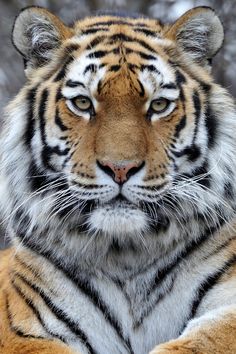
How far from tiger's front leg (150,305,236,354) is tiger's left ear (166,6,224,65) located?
115cm

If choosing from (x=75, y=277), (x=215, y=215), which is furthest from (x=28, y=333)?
(x=215, y=215)

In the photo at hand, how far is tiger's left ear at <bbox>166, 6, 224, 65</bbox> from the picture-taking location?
3.98 metres

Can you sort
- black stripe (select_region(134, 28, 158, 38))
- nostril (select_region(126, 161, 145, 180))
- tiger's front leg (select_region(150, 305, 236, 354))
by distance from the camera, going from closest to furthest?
1. tiger's front leg (select_region(150, 305, 236, 354))
2. nostril (select_region(126, 161, 145, 180))
3. black stripe (select_region(134, 28, 158, 38))

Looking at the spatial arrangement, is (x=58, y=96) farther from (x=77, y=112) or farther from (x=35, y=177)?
(x=35, y=177)

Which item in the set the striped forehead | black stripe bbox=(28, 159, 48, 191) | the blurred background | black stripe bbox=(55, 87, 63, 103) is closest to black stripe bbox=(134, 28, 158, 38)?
the striped forehead

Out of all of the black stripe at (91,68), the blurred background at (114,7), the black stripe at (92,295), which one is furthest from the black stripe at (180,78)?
the blurred background at (114,7)

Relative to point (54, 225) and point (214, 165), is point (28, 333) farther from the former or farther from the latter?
point (214, 165)

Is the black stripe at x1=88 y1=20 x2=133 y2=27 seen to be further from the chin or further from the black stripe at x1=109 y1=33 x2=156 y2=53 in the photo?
the chin

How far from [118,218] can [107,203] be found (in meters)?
0.07

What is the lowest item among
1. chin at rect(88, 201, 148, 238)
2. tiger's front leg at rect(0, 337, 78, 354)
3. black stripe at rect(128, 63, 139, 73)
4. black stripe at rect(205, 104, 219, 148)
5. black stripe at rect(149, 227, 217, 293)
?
tiger's front leg at rect(0, 337, 78, 354)

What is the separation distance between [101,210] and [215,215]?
0.55 metres

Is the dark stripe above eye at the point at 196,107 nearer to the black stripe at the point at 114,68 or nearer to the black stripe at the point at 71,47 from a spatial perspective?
the black stripe at the point at 114,68

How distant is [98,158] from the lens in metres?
3.55

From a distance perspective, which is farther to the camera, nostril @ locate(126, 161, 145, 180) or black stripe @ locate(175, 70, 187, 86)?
black stripe @ locate(175, 70, 187, 86)
